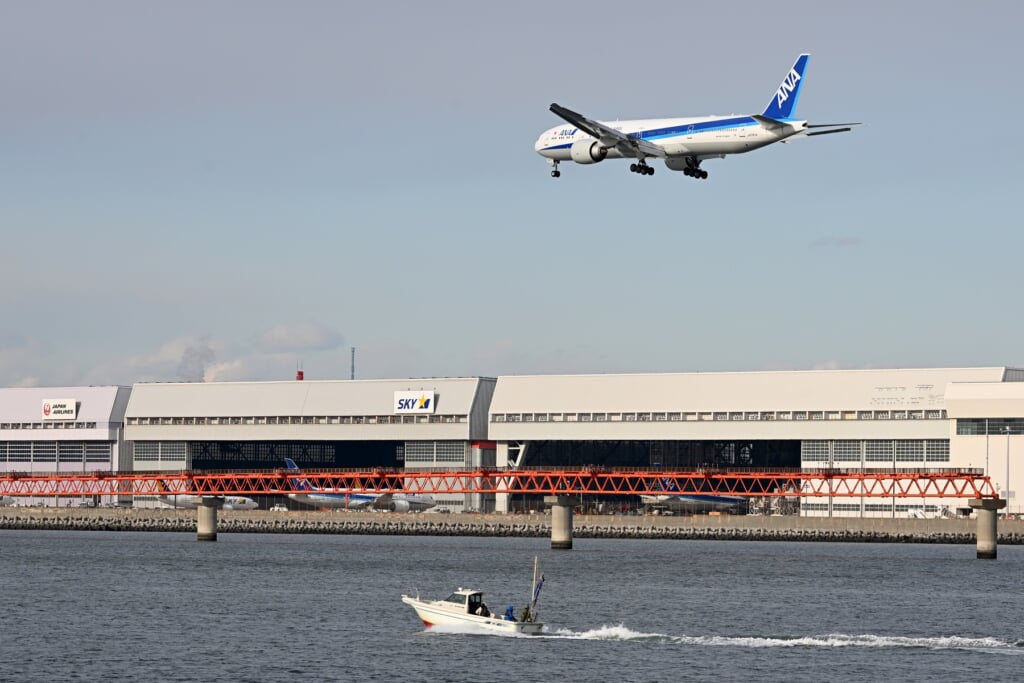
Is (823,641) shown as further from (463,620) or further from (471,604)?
(463,620)

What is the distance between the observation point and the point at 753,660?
8681 cm

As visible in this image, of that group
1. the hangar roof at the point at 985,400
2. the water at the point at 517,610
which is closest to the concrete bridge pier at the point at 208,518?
the water at the point at 517,610

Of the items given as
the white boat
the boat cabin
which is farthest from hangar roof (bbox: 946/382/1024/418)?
the boat cabin

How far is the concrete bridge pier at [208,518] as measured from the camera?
195000 mm

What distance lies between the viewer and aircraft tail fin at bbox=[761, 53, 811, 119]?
10906cm

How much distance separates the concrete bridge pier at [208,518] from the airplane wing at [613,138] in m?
99.4

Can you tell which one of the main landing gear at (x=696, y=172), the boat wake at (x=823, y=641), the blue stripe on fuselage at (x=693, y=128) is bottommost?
the boat wake at (x=823, y=641)

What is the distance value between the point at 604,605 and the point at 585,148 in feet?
98.1

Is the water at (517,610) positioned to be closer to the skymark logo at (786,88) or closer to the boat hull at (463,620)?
the boat hull at (463,620)

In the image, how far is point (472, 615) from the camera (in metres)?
94.6

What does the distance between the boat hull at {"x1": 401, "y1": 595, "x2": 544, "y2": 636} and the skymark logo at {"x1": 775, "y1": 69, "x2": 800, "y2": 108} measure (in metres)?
37.2

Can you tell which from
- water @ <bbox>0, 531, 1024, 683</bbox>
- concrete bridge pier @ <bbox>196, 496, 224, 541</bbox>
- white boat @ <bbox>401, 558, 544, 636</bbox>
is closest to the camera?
water @ <bbox>0, 531, 1024, 683</bbox>

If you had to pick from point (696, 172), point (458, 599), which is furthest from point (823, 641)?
point (696, 172)

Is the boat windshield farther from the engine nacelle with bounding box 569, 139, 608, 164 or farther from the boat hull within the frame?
the engine nacelle with bounding box 569, 139, 608, 164
